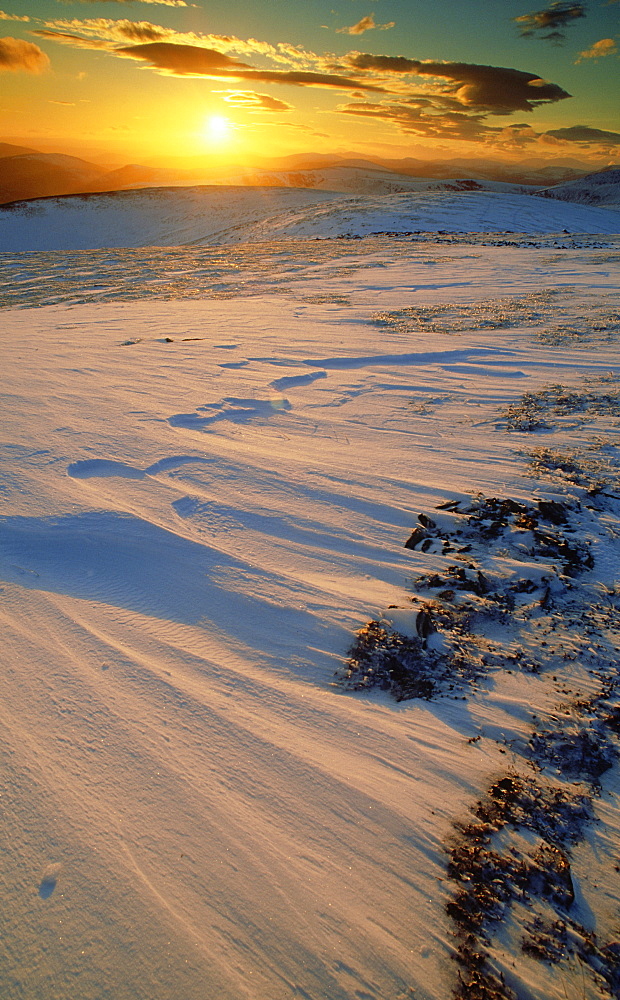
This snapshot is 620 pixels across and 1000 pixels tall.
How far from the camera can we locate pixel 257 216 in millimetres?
23844

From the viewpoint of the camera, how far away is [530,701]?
1424mm

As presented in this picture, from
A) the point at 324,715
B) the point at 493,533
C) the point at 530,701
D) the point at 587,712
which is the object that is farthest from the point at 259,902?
the point at 493,533

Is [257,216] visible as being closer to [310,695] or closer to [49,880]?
[310,695]

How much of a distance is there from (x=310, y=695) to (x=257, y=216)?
26692 millimetres

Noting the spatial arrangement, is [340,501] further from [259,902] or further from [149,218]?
[149,218]

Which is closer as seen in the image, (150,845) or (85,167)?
(150,845)

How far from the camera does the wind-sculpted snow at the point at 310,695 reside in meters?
0.96

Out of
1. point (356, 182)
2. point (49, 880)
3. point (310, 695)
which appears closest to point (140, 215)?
point (310, 695)

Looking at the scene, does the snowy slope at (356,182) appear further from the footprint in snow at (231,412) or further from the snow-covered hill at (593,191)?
the footprint in snow at (231,412)

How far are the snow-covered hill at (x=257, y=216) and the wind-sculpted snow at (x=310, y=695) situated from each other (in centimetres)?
1667

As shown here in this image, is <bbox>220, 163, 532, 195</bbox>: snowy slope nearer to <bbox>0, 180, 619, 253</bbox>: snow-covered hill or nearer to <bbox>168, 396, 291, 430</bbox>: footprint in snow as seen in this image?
<bbox>0, 180, 619, 253</bbox>: snow-covered hill

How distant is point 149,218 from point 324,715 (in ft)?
102

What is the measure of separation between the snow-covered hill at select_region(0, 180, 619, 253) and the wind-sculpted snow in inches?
656

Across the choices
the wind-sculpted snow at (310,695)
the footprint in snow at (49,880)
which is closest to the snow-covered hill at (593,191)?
the wind-sculpted snow at (310,695)
